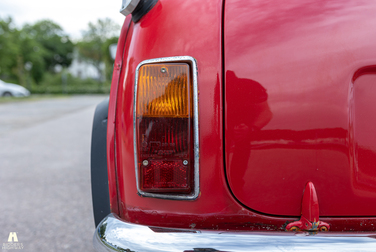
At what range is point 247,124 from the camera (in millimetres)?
1000

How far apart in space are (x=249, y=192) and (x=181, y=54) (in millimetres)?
522

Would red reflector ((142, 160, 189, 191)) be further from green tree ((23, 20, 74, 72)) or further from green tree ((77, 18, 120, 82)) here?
green tree ((23, 20, 74, 72))

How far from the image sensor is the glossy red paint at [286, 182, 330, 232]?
0.99m

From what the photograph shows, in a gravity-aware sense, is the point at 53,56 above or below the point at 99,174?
above

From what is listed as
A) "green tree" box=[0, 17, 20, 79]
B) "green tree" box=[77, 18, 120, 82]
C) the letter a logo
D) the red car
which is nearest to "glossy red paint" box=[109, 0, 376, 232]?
the red car

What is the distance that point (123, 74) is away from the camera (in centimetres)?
113

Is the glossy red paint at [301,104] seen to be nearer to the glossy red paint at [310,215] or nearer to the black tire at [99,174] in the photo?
the glossy red paint at [310,215]

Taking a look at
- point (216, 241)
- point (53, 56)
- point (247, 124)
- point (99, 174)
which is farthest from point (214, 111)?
point (53, 56)

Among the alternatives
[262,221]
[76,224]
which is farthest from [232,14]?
[76,224]

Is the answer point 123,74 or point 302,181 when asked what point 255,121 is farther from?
point 123,74

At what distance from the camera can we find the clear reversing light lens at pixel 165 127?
1029 mm

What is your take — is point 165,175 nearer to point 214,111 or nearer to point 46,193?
point 214,111

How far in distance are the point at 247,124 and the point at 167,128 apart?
0.27m

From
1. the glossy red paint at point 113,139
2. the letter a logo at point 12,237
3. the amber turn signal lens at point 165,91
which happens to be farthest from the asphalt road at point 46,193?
the amber turn signal lens at point 165,91
